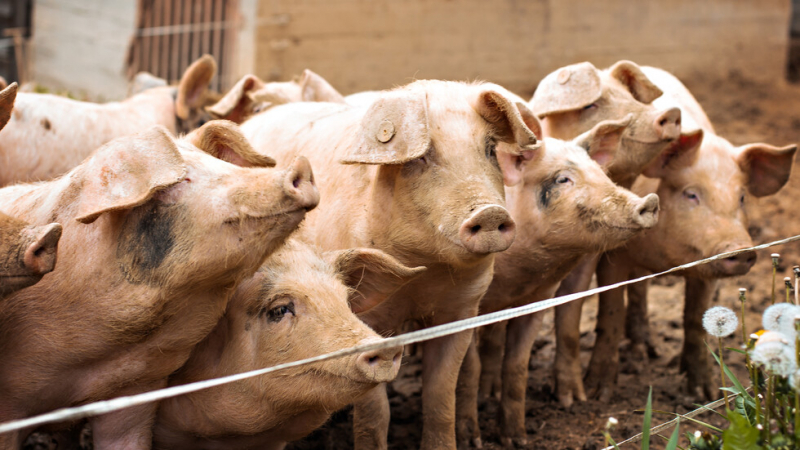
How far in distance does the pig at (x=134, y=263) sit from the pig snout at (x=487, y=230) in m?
0.70

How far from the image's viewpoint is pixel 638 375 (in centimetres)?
650

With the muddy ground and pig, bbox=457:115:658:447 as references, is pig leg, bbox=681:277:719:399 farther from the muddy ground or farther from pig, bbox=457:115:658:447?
pig, bbox=457:115:658:447

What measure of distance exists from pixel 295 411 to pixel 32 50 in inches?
404

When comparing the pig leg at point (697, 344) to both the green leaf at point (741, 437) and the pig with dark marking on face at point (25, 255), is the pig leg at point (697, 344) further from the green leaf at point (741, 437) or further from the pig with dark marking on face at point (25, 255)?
the pig with dark marking on face at point (25, 255)

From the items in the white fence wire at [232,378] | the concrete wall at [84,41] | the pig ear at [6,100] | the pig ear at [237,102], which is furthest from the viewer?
the concrete wall at [84,41]

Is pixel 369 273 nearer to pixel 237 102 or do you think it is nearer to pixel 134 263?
pixel 134 263

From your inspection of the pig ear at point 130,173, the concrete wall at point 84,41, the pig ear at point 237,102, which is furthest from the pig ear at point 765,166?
the concrete wall at point 84,41

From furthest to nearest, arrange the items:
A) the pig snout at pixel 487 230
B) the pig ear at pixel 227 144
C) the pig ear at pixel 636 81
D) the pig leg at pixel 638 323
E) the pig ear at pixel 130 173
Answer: the pig leg at pixel 638 323
the pig ear at pixel 636 81
the pig ear at pixel 227 144
the pig snout at pixel 487 230
the pig ear at pixel 130 173

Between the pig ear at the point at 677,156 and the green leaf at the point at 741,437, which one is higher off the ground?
the pig ear at the point at 677,156

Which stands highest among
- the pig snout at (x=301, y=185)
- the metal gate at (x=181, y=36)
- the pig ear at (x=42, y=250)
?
the pig snout at (x=301, y=185)

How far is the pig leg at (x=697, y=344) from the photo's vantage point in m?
6.04

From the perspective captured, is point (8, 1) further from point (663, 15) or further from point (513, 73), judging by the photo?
point (663, 15)

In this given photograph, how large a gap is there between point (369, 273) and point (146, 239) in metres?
1.09

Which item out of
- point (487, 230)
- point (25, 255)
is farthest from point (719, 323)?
point (25, 255)
